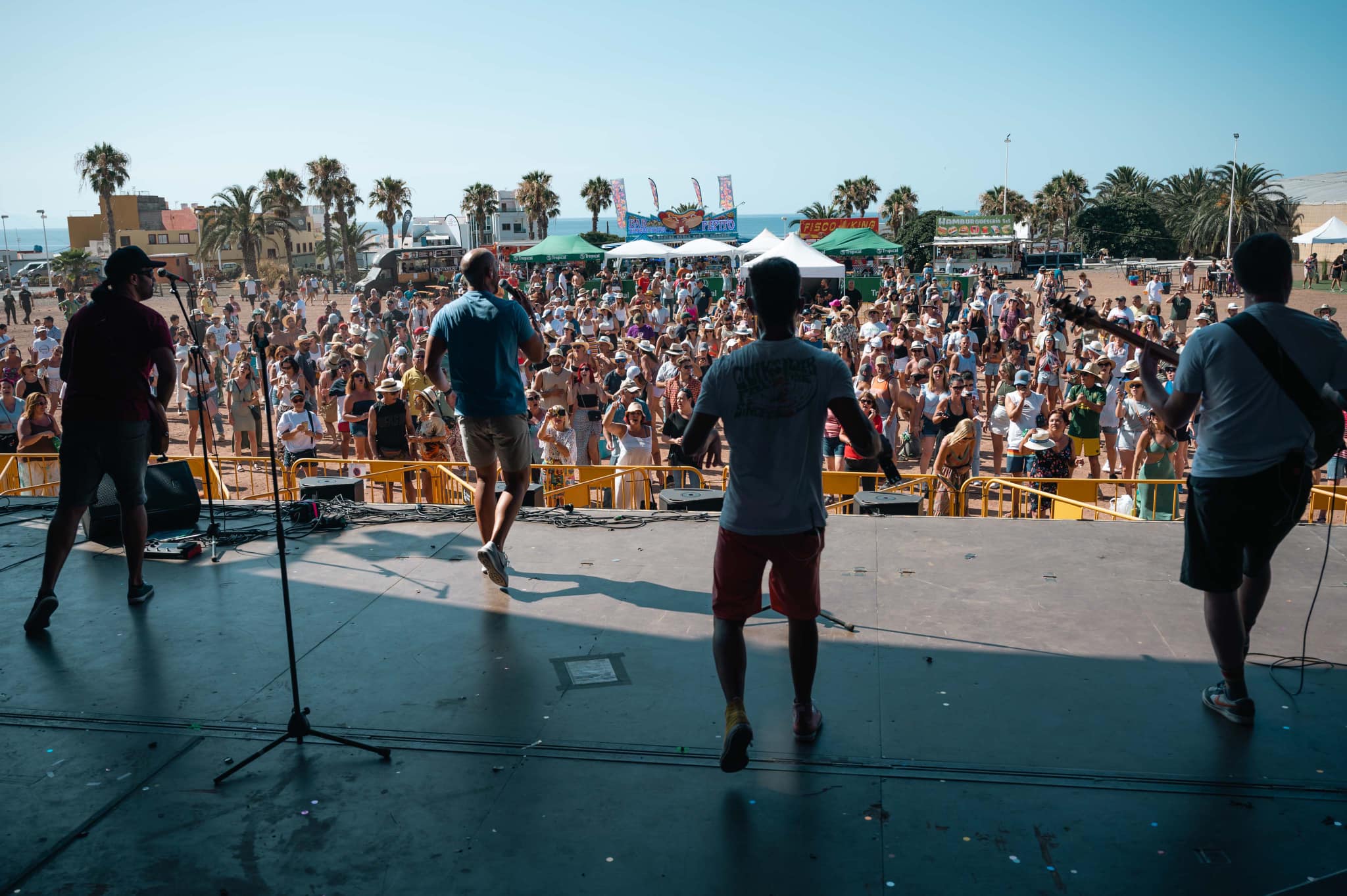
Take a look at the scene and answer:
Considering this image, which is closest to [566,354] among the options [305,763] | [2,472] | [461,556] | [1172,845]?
[2,472]

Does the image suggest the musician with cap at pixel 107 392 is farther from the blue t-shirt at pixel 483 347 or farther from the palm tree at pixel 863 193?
the palm tree at pixel 863 193

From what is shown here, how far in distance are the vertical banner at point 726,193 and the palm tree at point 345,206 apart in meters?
28.5

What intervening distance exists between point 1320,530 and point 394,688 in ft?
19.0

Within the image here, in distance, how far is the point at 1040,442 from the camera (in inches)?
381

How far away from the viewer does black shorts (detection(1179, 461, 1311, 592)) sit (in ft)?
12.3

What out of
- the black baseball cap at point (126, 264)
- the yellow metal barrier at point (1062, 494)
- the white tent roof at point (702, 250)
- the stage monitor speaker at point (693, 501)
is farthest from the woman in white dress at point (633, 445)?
the white tent roof at point (702, 250)

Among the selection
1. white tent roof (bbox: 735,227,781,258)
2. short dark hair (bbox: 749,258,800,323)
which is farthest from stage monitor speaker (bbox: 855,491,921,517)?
white tent roof (bbox: 735,227,781,258)

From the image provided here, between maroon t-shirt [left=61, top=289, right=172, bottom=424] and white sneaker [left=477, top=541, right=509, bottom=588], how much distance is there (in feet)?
6.20

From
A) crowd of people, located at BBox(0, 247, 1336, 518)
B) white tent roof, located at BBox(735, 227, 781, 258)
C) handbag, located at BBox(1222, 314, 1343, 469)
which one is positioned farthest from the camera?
white tent roof, located at BBox(735, 227, 781, 258)

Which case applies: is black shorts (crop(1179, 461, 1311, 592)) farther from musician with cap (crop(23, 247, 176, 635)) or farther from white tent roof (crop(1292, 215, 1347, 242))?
white tent roof (crop(1292, 215, 1347, 242))

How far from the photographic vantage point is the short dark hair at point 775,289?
3373 millimetres

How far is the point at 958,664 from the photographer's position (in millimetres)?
4457

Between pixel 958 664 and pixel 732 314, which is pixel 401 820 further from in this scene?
pixel 732 314

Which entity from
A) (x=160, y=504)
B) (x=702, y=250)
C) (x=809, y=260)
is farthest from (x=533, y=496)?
(x=702, y=250)
